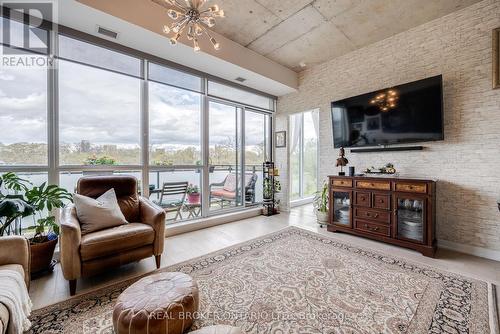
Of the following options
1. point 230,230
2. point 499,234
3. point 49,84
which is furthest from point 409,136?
point 49,84

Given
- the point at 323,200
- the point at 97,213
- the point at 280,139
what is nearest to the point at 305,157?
the point at 280,139

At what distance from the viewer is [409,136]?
3.06 meters

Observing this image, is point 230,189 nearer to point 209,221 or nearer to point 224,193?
point 224,193

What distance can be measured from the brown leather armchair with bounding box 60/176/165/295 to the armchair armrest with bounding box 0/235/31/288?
25 cm

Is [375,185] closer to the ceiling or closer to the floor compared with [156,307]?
closer to the ceiling

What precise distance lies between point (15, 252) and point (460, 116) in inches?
193

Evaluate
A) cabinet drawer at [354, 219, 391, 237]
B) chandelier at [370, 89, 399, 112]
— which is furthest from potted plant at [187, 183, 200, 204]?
chandelier at [370, 89, 399, 112]

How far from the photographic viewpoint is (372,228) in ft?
10.3

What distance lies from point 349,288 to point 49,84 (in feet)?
13.4

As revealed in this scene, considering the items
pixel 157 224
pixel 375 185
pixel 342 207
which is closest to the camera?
pixel 157 224

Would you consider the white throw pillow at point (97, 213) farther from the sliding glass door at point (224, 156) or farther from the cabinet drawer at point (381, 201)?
the cabinet drawer at point (381, 201)

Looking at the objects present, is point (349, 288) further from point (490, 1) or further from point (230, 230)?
point (490, 1)

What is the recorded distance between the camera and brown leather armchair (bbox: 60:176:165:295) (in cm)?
185

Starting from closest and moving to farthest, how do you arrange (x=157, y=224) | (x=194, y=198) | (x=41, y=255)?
(x=41, y=255) → (x=157, y=224) → (x=194, y=198)
